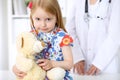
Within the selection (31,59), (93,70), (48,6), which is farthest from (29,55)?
(93,70)

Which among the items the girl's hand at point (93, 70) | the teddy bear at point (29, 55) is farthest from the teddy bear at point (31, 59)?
the girl's hand at point (93, 70)

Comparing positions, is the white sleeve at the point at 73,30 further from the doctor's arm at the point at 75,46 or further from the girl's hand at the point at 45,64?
the girl's hand at the point at 45,64

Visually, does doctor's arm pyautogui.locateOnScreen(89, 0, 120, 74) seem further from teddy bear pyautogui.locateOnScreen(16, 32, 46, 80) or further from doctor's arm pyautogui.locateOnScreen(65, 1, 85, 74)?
teddy bear pyautogui.locateOnScreen(16, 32, 46, 80)

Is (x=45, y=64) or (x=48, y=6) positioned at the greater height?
(x=48, y=6)

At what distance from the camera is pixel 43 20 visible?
68 centimetres

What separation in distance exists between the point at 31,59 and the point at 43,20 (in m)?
0.11

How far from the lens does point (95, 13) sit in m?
1.14

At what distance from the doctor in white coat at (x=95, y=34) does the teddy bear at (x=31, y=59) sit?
498 mm

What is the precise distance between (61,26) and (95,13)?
43 centimetres

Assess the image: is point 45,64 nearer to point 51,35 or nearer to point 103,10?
point 51,35

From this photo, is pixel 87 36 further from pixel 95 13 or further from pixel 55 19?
pixel 55 19

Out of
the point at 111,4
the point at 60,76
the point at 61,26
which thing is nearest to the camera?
the point at 60,76
